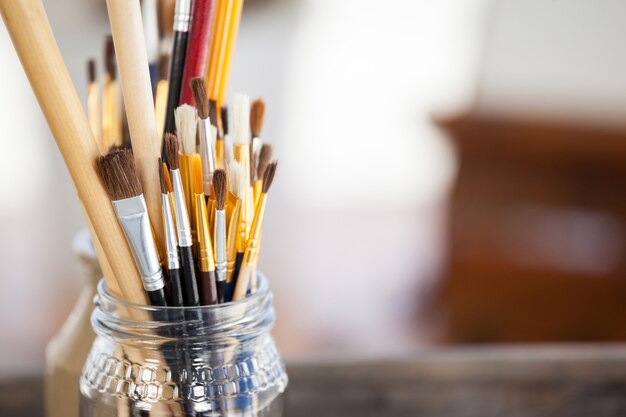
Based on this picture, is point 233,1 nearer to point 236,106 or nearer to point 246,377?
point 236,106

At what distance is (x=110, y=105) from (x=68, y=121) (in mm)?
95

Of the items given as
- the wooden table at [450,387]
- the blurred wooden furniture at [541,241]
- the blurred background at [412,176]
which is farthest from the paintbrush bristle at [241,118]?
the blurred wooden furniture at [541,241]

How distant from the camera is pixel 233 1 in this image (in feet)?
0.98

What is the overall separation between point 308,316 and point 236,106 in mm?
1135

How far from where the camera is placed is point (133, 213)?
0.28m

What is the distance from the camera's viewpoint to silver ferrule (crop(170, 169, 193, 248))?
28 cm

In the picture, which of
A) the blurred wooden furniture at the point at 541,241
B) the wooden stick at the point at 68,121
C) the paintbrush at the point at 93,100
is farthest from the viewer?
the blurred wooden furniture at the point at 541,241

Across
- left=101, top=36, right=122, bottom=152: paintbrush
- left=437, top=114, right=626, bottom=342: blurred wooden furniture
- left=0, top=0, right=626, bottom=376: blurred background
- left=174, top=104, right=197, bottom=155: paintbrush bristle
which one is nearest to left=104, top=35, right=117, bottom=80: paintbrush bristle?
left=101, top=36, right=122, bottom=152: paintbrush

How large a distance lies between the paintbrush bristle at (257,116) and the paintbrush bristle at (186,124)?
48 millimetres

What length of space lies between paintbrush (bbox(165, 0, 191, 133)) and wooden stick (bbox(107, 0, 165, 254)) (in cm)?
3

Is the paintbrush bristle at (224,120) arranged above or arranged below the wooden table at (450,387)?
above

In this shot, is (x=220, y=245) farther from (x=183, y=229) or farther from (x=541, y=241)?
(x=541, y=241)

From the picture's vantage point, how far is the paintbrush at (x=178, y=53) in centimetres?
29

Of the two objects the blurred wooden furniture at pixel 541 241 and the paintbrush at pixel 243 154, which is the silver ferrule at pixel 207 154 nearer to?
the paintbrush at pixel 243 154
